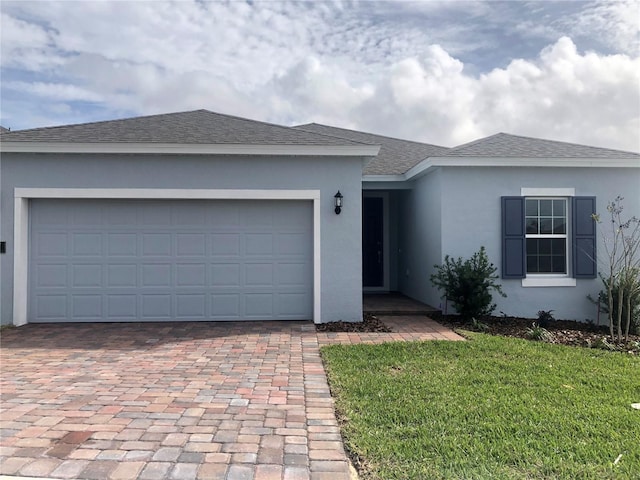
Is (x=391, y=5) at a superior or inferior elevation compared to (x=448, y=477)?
superior

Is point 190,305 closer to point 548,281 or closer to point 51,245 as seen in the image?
point 51,245

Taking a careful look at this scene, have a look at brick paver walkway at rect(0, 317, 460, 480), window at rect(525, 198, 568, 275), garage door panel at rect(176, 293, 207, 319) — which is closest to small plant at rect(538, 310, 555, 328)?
window at rect(525, 198, 568, 275)

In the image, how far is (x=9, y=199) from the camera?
8266 millimetres

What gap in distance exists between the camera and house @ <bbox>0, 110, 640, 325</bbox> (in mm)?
8305

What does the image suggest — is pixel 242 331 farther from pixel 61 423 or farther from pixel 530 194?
pixel 530 194

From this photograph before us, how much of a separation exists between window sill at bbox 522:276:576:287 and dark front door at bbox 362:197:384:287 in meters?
4.41

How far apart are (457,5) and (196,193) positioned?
6670 mm

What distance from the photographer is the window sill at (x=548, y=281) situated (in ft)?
30.7

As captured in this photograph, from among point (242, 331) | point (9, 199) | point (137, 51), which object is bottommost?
point (242, 331)

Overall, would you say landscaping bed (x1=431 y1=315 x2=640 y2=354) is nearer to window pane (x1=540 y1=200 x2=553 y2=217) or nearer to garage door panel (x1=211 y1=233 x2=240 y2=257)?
window pane (x1=540 y1=200 x2=553 y2=217)

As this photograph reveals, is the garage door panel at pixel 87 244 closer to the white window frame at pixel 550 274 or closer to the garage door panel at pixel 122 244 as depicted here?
the garage door panel at pixel 122 244

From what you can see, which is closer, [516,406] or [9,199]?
[516,406]

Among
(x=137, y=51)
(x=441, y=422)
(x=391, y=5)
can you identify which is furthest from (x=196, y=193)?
(x=441, y=422)

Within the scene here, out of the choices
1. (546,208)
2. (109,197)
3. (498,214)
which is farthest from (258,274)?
(546,208)
